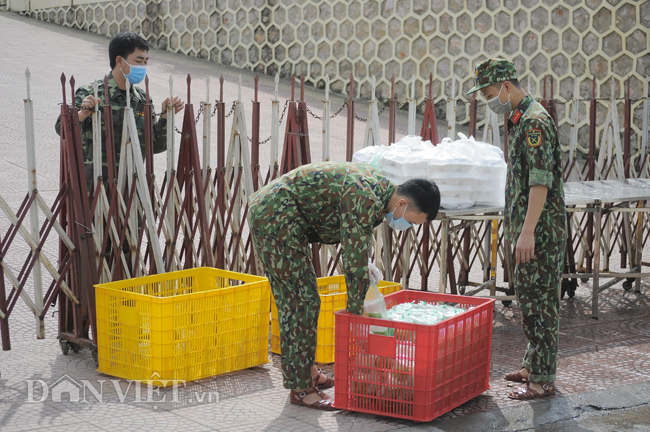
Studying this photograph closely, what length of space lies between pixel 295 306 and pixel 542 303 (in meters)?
1.21

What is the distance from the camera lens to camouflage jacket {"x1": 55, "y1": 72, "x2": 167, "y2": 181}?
16.0 ft

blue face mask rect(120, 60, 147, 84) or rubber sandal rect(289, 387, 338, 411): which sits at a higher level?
blue face mask rect(120, 60, 147, 84)

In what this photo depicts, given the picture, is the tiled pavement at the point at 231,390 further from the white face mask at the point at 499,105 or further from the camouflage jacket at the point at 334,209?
the white face mask at the point at 499,105

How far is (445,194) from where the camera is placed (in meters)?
5.16

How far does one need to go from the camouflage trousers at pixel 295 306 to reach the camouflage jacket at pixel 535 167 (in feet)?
3.47

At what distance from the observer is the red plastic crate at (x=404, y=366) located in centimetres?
377

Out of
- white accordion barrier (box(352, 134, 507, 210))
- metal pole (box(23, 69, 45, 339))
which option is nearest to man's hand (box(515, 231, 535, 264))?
white accordion barrier (box(352, 134, 507, 210))

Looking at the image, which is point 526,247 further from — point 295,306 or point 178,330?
point 178,330

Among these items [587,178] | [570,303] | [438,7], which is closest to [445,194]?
[570,303]

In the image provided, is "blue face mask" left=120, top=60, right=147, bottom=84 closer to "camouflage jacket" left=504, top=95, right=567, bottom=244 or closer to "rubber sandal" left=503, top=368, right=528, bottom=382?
"camouflage jacket" left=504, top=95, right=567, bottom=244

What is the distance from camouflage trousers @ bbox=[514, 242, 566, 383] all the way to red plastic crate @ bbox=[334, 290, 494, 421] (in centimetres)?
31

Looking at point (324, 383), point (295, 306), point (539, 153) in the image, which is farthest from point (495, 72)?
point (324, 383)

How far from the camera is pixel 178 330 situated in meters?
4.23

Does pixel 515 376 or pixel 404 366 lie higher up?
pixel 404 366
